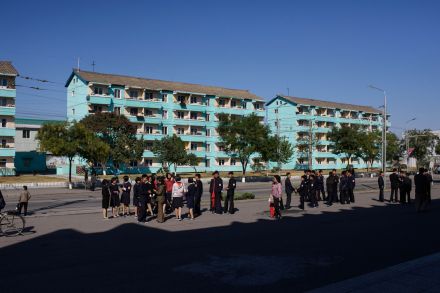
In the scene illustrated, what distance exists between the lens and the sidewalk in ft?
23.2

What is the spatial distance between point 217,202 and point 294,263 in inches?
395

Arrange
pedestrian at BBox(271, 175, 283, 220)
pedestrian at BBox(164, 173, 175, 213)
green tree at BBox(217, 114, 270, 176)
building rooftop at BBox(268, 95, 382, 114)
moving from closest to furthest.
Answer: pedestrian at BBox(271, 175, 283, 220)
pedestrian at BBox(164, 173, 175, 213)
green tree at BBox(217, 114, 270, 176)
building rooftop at BBox(268, 95, 382, 114)

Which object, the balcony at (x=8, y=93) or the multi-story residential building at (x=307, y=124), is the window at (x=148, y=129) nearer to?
the balcony at (x=8, y=93)

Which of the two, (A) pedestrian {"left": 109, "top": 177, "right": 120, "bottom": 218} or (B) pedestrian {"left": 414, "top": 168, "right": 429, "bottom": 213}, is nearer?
(A) pedestrian {"left": 109, "top": 177, "right": 120, "bottom": 218}

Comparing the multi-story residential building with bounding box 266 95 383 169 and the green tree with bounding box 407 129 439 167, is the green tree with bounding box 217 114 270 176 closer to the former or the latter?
the multi-story residential building with bounding box 266 95 383 169

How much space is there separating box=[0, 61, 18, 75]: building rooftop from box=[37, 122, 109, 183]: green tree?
19872 mm

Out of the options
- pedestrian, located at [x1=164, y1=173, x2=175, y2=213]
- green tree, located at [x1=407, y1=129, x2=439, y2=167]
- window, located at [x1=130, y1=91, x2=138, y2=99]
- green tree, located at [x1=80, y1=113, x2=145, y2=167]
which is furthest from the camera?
green tree, located at [x1=407, y1=129, x2=439, y2=167]

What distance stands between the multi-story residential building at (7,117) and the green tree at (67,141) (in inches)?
784

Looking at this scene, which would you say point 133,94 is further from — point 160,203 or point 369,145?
point 160,203

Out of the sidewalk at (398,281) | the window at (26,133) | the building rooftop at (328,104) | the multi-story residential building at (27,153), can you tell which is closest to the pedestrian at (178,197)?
the sidewalk at (398,281)

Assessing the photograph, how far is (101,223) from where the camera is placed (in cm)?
1609

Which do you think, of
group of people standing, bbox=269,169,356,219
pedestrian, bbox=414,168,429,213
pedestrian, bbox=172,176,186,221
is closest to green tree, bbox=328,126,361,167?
group of people standing, bbox=269,169,356,219

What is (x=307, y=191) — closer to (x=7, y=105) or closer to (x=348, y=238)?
(x=348, y=238)

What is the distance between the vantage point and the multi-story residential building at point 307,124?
295ft
